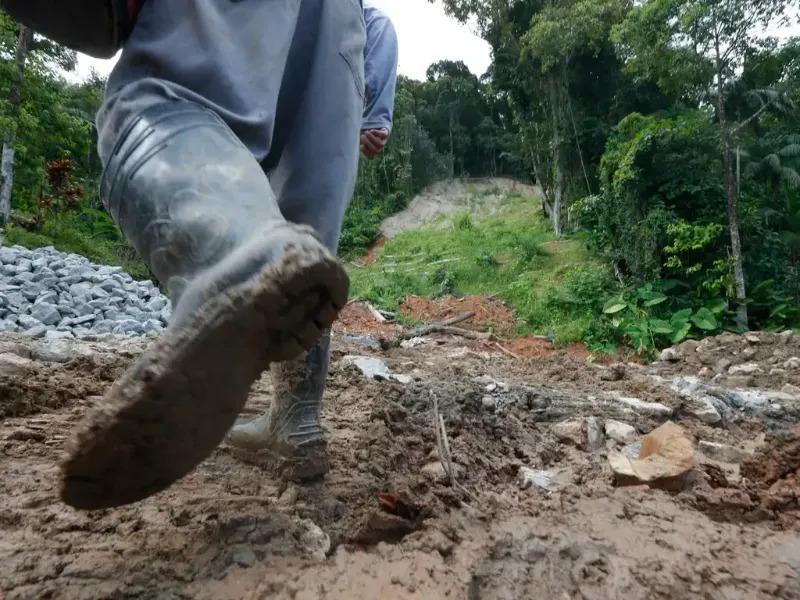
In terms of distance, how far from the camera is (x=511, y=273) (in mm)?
13812

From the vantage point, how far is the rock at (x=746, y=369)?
539 centimetres

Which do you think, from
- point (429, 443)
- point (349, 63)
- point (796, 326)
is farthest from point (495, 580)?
point (796, 326)

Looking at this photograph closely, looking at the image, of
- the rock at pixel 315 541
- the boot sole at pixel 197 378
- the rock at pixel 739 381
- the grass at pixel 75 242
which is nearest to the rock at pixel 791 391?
the rock at pixel 739 381

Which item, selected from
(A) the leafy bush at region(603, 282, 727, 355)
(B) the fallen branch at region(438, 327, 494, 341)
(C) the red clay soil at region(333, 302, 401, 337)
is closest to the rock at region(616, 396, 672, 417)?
(A) the leafy bush at region(603, 282, 727, 355)

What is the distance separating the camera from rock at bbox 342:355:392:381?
2.94 meters

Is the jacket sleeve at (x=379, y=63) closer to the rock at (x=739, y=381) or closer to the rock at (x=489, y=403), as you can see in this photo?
the rock at (x=489, y=403)

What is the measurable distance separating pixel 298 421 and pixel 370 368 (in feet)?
6.55

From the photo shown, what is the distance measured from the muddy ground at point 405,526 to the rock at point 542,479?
1 centimetres

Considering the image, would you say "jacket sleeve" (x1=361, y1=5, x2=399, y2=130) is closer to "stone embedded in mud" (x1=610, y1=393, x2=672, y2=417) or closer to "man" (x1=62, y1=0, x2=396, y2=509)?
"man" (x1=62, y1=0, x2=396, y2=509)

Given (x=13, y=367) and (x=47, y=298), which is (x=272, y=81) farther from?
(x=47, y=298)

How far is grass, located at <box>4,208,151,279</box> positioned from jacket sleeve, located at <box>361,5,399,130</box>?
8.97 meters

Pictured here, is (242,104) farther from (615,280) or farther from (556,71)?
(556,71)

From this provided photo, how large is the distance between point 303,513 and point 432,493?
27 cm

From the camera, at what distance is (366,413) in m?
2.01
